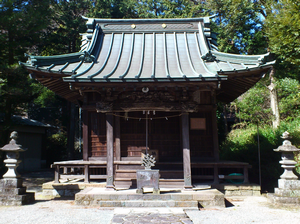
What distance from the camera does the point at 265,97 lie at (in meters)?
18.9

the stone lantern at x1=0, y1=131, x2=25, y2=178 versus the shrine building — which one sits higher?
the shrine building

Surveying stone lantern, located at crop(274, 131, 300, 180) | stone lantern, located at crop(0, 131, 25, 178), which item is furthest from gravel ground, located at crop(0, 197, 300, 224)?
stone lantern, located at crop(0, 131, 25, 178)

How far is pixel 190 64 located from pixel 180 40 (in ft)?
7.46

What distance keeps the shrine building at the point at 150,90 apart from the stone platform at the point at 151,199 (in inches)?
21.5

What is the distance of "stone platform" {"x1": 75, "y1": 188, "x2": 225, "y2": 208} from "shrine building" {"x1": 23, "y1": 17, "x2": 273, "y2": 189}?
1.79 ft

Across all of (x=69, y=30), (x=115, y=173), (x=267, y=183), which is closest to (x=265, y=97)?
(x=267, y=183)

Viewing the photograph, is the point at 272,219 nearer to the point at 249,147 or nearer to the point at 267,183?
the point at 267,183

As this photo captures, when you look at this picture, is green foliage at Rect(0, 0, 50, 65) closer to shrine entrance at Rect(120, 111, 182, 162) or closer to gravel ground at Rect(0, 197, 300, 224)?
shrine entrance at Rect(120, 111, 182, 162)

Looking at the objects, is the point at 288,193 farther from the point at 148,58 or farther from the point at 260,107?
the point at 260,107

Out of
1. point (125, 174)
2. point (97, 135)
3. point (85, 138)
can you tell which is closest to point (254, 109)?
point (125, 174)

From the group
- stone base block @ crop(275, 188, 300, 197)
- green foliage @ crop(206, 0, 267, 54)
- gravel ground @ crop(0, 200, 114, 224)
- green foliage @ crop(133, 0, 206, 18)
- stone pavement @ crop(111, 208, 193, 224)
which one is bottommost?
gravel ground @ crop(0, 200, 114, 224)

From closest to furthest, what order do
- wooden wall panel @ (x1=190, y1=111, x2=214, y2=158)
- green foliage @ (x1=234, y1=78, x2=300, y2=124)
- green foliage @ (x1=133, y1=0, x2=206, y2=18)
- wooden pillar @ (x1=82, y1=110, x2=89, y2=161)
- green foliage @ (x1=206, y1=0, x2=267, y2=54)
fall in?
wooden wall panel @ (x1=190, y1=111, x2=214, y2=158) < wooden pillar @ (x1=82, y1=110, x2=89, y2=161) < green foliage @ (x1=234, y1=78, x2=300, y2=124) < green foliage @ (x1=206, y1=0, x2=267, y2=54) < green foliage @ (x1=133, y1=0, x2=206, y2=18)

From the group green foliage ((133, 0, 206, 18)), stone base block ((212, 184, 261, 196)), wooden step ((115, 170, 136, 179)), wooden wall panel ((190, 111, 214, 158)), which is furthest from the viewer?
green foliage ((133, 0, 206, 18))

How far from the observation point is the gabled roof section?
7.59 metres
